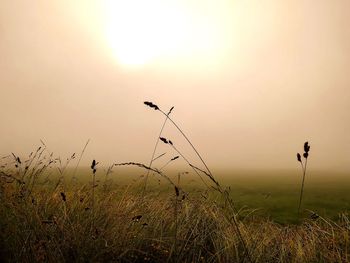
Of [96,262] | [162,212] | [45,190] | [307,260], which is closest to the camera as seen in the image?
[96,262]

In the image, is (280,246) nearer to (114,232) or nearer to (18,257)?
(114,232)

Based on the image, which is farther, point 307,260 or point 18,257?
point 307,260

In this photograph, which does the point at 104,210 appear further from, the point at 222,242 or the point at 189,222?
the point at 222,242

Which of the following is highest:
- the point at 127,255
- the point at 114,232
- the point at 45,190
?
the point at 45,190

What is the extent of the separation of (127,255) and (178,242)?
29.0 inches

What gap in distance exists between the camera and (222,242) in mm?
4738

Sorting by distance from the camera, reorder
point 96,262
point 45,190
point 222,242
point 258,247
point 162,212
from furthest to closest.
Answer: point 45,190
point 162,212
point 222,242
point 258,247
point 96,262

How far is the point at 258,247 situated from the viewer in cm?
439

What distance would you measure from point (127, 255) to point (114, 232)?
0.30 meters

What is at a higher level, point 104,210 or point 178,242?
point 104,210

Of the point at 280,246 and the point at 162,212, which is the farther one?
the point at 162,212

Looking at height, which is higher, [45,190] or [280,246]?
[45,190]

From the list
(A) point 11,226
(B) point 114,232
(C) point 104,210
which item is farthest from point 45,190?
(B) point 114,232

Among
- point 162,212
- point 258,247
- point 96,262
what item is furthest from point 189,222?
point 96,262
